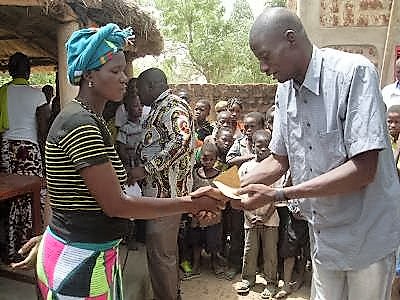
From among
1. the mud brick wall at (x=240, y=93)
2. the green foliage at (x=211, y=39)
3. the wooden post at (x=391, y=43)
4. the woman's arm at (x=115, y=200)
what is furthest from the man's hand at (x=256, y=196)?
the green foliage at (x=211, y=39)

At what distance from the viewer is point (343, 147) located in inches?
90.4

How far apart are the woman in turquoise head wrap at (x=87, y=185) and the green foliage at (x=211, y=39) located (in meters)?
18.5

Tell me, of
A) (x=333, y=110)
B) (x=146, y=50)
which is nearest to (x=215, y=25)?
(x=146, y=50)

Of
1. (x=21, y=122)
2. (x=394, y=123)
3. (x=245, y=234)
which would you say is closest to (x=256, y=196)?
(x=394, y=123)

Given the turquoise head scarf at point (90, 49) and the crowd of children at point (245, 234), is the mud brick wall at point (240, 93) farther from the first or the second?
the turquoise head scarf at point (90, 49)

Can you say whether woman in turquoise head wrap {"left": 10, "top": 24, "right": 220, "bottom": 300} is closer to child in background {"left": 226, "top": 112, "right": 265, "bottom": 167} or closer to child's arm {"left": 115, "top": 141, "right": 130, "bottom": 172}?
child's arm {"left": 115, "top": 141, "right": 130, "bottom": 172}

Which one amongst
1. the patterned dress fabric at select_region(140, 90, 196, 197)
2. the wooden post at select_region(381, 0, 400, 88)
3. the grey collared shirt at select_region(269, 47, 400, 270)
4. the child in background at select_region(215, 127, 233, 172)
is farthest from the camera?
the wooden post at select_region(381, 0, 400, 88)

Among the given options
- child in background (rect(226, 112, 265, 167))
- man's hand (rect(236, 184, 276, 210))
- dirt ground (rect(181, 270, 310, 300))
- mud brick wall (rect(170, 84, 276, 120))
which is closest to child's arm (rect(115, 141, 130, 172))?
child in background (rect(226, 112, 265, 167))

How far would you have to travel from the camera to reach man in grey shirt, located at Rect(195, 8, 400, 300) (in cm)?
222

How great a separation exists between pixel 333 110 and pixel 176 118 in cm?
178

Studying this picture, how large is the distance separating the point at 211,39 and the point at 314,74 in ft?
64.3

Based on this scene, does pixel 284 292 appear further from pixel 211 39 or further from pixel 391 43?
pixel 211 39

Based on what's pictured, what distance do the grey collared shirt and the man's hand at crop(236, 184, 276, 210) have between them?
173 mm

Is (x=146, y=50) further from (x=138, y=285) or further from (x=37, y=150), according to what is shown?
(x=138, y=285)
